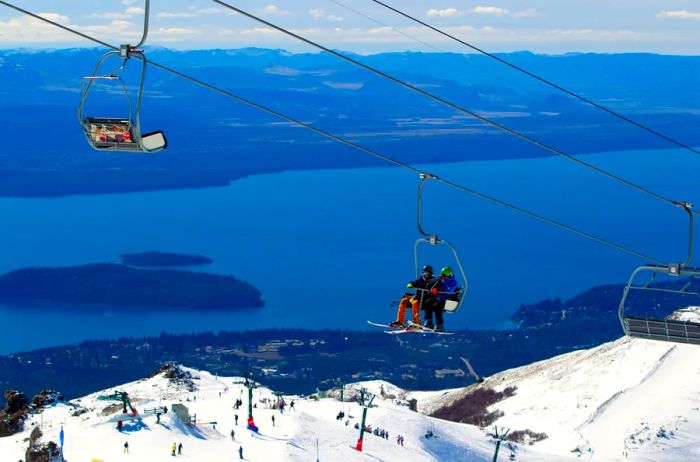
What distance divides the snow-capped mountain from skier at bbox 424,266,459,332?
17.0 metres

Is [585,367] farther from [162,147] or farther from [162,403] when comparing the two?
[162,147]

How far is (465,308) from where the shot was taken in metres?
133

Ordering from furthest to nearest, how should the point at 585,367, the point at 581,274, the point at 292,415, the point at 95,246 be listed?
the point at 95,246, the point at 581,274, the point at 585,367, the point at 292,415

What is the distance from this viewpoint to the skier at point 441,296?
16.6m

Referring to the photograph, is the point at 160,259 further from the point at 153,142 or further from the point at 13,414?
the point at 153,142

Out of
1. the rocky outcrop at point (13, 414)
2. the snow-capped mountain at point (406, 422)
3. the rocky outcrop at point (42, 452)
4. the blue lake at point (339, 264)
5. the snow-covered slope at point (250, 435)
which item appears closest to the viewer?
the rocky outcrop at point (42, 452)

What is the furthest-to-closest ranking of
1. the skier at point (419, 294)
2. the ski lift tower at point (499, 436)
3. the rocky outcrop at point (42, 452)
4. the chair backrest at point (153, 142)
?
the ski lift tower at point (499, 436) → the rocky outcrop at point (42, 452) → the skier at point (419, 294) → the chair backrest at point (153, 142)

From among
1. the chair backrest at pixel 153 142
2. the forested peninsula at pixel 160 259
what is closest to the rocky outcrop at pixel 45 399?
the chair backrest at pixel 153 142

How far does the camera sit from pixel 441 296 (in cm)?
1666

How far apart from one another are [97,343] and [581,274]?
2882 inches

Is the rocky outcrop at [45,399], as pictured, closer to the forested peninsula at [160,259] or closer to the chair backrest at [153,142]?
the chair backrest at [153,142]

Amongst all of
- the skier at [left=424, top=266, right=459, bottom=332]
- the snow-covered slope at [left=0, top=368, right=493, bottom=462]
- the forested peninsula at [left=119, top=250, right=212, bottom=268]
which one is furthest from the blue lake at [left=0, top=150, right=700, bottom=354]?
the skier at [left=424, top=266, right=459, bottom=332]

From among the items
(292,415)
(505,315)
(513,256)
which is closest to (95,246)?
(513,256)

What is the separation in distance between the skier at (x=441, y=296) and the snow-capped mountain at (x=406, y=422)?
17.0m
